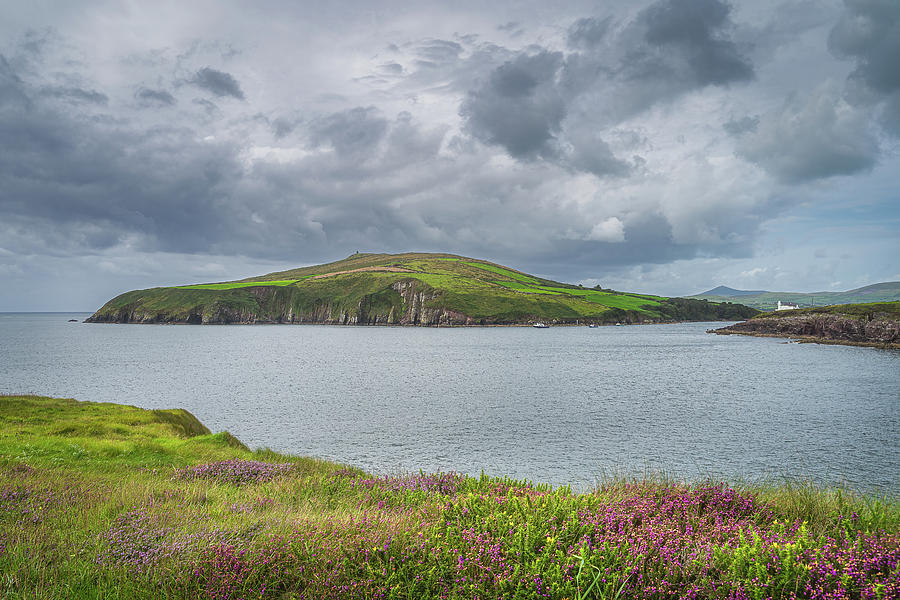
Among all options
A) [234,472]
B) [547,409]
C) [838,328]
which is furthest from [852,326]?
[234,472]

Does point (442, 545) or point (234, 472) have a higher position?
point (442, 545)

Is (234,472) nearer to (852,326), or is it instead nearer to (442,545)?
(442,545)

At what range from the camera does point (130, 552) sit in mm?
6836

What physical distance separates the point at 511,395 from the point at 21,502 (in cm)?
4745

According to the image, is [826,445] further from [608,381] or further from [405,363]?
[405,363]

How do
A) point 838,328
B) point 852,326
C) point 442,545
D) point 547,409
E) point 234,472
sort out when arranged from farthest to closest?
point 838,328 < point 852,326 < point 547,409 < point 234,472 < point 442,545

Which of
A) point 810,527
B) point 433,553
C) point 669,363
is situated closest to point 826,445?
point 810,527

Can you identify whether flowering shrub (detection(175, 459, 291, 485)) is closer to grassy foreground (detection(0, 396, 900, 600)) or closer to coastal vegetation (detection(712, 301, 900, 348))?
grassy foreground (detection(0, 396, 900, 600))

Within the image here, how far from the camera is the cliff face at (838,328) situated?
11319cm

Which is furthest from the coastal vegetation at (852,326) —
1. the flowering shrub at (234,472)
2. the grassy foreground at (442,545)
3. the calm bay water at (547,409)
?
the flowering shrub at (234,472)

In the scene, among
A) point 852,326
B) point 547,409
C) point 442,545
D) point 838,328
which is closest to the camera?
point 442,545

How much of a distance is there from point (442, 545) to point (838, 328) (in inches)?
6336

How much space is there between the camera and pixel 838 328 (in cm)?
12781

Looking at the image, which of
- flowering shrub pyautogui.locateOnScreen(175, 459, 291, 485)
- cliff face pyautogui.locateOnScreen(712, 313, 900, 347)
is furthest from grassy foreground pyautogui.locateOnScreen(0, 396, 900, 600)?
cliff face pyautogui.locateOnScreen(712, 313, 900, 347)
